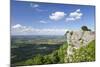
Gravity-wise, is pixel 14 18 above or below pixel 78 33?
above

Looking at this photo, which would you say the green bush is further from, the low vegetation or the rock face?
the low vegetation

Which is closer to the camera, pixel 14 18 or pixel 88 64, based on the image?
pixel 14 18

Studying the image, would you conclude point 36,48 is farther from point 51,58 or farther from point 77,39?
point 77,39

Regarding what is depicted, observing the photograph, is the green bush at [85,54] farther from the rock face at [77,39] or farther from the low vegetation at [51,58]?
the low vegetation at [51,58]

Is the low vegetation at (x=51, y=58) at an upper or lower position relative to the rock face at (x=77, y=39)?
lower

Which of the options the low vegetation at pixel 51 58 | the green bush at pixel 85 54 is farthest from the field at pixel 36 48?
the green bush at pixel 85 54

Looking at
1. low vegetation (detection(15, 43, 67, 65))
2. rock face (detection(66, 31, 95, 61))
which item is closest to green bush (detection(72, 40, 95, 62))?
rock face (detection(66, 31, 95, 61))
